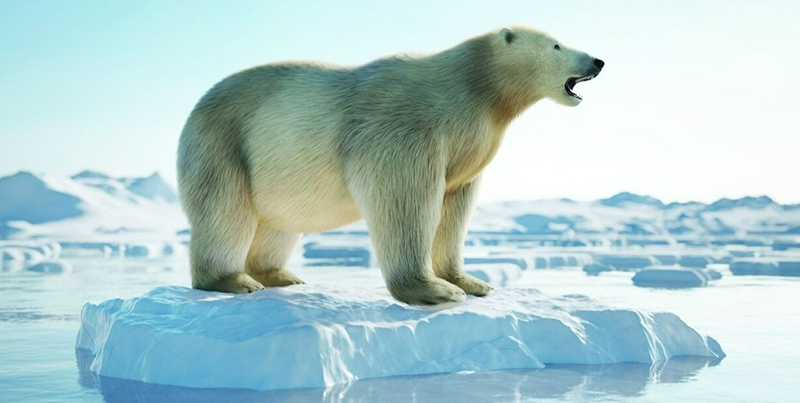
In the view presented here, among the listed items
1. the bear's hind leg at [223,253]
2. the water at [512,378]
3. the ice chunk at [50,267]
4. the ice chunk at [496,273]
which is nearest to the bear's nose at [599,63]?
the water at [512,378]

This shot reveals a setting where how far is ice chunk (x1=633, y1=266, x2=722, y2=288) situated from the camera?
18.9m

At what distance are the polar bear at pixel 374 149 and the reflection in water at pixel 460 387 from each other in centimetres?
68

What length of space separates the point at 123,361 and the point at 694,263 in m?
22.6

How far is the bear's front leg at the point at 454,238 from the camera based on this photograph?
20.7 feet

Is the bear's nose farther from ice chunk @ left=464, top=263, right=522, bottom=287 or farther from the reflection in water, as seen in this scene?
ice chunk @ left=464, top=263, right=522, bottom=287

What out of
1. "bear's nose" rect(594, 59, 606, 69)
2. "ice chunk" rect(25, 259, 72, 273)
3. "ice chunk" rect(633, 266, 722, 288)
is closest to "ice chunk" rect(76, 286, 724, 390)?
"bear's nose" rect(594, 59, 606, 69)

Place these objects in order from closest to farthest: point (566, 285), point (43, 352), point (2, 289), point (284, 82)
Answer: point (284, 82), point (43, 352), point (2, 289), point (566, 285)

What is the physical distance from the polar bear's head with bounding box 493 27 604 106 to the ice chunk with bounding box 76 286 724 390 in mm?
1647

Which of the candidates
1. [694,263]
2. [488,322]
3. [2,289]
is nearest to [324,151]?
[488,322]

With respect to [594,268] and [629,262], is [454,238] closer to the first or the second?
[594,268]

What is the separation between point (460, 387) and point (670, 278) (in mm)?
15410

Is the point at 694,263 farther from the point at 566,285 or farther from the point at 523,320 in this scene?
the point at 523,320

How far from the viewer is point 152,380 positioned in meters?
5.38

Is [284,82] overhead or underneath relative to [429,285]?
overhead
